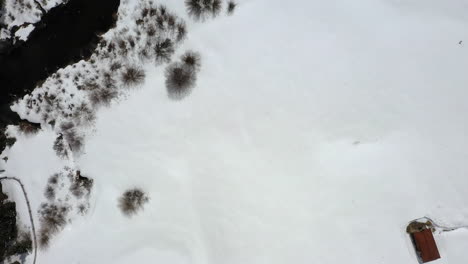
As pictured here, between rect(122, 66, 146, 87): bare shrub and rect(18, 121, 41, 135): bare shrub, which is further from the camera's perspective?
rect(18, 121, 41, 135): bare shrub

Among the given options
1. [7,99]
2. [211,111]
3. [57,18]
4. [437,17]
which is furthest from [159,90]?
[437,17]

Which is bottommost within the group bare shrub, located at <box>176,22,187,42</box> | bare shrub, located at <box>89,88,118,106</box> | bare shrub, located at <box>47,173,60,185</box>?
bare shrub, located at <box>47,173,60,185</box>

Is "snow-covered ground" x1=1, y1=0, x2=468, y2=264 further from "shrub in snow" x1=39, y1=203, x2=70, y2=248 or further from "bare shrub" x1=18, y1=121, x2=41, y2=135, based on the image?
"bare shrub" x1=18, y1=121, x2=41, y2=135

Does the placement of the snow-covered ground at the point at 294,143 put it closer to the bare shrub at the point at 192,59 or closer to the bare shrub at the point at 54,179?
the bare shrub at the point at 192,59

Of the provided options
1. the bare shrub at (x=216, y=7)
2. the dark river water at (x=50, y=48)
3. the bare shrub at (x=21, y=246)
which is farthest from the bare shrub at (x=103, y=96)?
the bare shrub at (x=21, y=246)

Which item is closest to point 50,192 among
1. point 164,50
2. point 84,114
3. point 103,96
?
point 84,114

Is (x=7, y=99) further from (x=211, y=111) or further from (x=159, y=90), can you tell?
(x=211, y=111)

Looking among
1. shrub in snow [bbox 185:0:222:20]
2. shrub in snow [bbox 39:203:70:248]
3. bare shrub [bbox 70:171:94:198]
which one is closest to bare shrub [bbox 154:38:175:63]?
shrub in snow [bbox 185:0:222:20]
